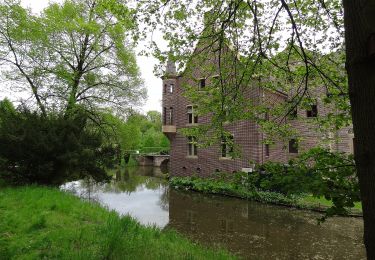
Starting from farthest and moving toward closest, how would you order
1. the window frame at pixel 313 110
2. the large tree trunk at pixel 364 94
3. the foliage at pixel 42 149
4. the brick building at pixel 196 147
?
the brick building at pixel 196 147 < the foliage at pixel 42 149 < the window frame at pixel 313 110 < the large tree trunk at pixel 364 94

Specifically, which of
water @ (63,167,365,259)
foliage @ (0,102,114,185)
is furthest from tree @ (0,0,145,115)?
water @ (63,167,365,259)

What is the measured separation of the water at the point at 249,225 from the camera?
29.7 feet

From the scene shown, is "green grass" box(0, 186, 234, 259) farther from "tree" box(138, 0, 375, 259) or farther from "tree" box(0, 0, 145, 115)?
"tree" box(0, 0, 145, 115)

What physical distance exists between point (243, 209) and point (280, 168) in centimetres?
1269

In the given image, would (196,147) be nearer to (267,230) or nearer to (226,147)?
(267,230)

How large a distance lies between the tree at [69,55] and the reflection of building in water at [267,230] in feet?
26.1

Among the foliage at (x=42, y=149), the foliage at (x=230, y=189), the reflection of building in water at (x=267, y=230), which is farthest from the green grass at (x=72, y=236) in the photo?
the reflection of building in water at (x=267, y=230)

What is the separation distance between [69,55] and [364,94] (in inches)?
670

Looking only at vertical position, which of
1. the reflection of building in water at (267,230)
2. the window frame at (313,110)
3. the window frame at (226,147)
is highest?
the window frame at (313,110)

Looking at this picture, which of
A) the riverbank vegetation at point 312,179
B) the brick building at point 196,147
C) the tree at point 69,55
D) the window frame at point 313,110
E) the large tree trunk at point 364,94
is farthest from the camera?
the brick building at point 196,147

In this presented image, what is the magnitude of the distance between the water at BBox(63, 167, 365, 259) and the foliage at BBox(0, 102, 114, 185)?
92.5 inches

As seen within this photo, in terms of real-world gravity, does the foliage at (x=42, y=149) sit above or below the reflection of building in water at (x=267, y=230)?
above

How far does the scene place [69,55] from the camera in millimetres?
16281

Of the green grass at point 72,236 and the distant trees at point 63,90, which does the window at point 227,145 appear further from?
the distant trees at point 63,90
